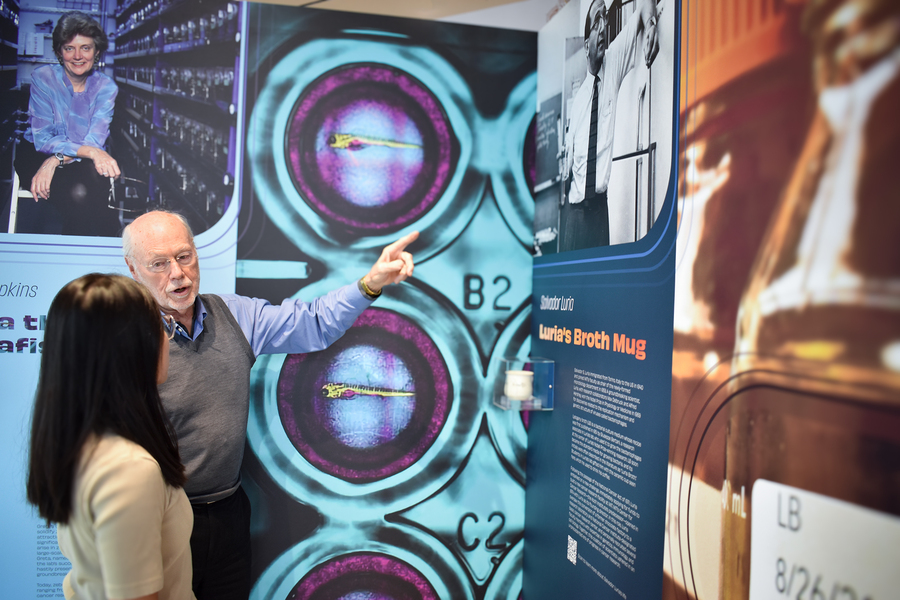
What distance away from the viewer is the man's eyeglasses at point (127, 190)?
6.69ft

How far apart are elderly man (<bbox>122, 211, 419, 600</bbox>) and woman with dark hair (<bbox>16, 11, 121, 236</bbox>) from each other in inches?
17.1

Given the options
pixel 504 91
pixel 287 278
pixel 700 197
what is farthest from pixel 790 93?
pixel 287 278

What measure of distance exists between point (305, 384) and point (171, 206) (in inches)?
33.2

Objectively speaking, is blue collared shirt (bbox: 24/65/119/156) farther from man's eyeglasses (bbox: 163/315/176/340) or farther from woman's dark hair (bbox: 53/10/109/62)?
man's eyeglasses (bbox: 163/315/176/340)

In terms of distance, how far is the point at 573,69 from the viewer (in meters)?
1.92

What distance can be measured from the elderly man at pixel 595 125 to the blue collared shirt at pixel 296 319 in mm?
776

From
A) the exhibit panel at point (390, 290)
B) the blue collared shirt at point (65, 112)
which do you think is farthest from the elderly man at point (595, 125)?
the blue collared shirt at point (65, 112)

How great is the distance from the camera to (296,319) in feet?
6.51

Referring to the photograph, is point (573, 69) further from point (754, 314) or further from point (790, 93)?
point (754, 314)

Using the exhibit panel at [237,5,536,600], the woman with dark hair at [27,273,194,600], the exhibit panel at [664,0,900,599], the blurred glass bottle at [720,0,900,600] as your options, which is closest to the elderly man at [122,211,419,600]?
the exhibit panel at [237,5,536,600]

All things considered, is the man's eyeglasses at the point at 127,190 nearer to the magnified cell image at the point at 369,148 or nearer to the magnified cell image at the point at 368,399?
the magnified cell image at the point at 369,148

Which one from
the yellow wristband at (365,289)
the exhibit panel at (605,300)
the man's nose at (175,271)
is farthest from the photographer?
the yellow wristband at (365,289)

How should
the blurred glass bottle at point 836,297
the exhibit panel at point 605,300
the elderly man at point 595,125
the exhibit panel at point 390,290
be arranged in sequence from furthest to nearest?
1. the exhibit panel at point 390,290
2. the elderly man at point 595,125
3. the exhibit panel at point 605,300
4. the blurred glass bottle at point 836,297

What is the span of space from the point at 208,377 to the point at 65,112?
3.81 feet
